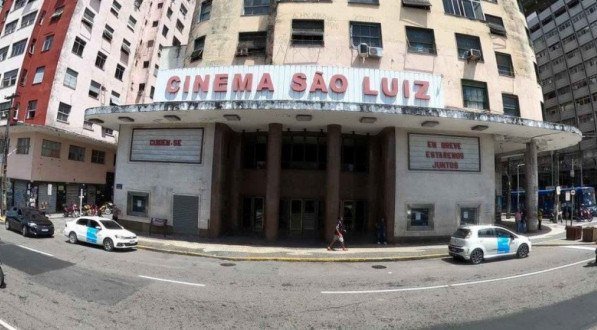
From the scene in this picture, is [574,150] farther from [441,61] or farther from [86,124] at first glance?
[86,124]

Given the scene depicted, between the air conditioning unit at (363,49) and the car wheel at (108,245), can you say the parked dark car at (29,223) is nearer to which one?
the car wheel at (108,245)

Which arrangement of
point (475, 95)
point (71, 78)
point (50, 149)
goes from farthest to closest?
point (71, 78) → point (50, 149) → point (475, 95)

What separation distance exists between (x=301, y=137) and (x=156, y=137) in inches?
366

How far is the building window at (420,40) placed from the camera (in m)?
24.6

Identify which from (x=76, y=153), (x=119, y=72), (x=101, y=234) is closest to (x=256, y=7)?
(x=101, y=234)

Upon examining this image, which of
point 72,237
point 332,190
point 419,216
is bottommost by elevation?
point 72,237

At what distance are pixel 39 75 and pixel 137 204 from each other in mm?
23059

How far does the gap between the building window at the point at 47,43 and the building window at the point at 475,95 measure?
38973mm

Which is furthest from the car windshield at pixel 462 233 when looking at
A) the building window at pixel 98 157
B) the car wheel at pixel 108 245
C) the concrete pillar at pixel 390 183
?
the building window at pixel 98 157

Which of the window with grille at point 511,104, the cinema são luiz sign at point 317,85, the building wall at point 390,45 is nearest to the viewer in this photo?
the cinema são luiz sign at point 317,85

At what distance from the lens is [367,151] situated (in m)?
25.2

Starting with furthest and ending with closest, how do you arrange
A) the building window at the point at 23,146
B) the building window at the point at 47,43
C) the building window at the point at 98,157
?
the building window at the point at 98,157 < the building window at the point at 47,43 < the building window at the point at 23,146

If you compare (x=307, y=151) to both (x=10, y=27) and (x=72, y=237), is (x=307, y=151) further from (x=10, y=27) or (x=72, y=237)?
(x=10, y=27)

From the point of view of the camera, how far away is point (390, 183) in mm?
21547
